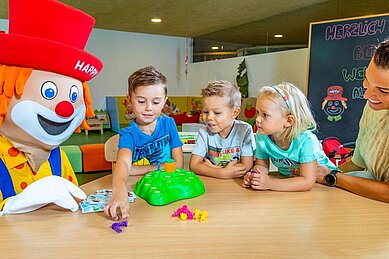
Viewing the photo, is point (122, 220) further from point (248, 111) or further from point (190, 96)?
point (190, 96)

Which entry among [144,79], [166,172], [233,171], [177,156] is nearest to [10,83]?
[144,79]

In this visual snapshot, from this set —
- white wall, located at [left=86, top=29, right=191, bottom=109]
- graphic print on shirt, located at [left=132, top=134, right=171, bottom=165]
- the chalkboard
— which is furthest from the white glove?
white wall, located at [left=86, top=29, right=191, bottom=109]

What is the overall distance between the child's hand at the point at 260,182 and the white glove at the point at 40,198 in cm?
50

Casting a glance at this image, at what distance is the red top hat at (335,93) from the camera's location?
2.62m

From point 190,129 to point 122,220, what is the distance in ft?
9.29

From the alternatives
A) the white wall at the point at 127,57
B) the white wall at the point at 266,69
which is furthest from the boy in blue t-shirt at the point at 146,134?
the white wall at the point at 127,57

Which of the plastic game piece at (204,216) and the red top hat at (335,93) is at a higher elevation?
the red top hat at (335,93)

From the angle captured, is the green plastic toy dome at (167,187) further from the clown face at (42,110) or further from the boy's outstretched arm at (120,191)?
the clown face at (42,110)

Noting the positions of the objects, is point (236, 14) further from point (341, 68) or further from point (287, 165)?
point (287, 165)

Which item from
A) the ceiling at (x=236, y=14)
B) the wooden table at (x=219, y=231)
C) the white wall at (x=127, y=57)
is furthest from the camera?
the white wall at (x=127, y=57)

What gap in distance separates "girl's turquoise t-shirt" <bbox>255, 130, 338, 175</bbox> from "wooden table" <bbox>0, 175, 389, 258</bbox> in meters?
0.17

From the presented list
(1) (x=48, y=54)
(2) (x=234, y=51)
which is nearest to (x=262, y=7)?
(2) (x=234, y=51)

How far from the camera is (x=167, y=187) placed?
0.88 meters

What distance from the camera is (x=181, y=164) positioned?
3.92 ft
